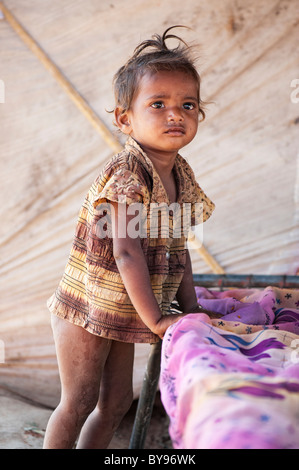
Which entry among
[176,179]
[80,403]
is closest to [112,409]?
[80,403]

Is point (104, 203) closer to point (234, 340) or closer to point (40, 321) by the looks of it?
point (234, 340)

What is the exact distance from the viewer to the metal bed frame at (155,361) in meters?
1.29

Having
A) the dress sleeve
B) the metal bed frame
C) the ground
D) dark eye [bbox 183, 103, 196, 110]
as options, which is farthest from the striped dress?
the ground

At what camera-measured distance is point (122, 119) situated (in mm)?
997

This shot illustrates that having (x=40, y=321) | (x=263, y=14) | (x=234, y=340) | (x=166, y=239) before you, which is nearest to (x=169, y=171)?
(x=166, y=239)

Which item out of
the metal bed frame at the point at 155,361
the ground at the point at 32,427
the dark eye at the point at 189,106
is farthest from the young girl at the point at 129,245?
the ground at the point at 32,427

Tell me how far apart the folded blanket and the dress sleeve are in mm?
212

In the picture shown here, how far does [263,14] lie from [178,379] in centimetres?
134

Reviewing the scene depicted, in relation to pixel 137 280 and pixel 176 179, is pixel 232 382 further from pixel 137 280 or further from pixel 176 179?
pixel 176 179

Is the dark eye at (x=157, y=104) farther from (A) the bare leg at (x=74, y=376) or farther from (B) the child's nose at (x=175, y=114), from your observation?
(A) the bare leg at (x=74, y=376)

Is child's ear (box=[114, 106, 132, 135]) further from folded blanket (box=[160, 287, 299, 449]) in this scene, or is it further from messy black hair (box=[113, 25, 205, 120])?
folded blanket (box=[160, 287, 299, 449])

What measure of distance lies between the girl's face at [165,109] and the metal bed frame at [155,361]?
0.51 m

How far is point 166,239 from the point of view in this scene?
974 mm

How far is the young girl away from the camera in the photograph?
2.85 ft
